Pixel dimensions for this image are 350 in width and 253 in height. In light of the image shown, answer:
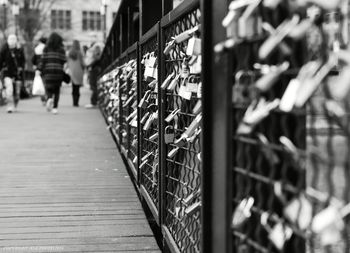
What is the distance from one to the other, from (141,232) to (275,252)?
2336mm

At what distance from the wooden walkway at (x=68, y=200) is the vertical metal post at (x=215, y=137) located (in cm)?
156

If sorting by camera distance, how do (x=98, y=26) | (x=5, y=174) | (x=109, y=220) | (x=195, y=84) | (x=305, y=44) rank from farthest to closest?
(x=98, y=26), (x=5, y=174), (x=109, y=220), (x=195, y=84), (x=305, y=44)

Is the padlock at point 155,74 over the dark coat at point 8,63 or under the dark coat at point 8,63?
under

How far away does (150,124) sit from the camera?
3.70 m

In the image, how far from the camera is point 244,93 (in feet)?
4.85

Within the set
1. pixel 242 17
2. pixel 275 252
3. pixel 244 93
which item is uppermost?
pixel 242 17

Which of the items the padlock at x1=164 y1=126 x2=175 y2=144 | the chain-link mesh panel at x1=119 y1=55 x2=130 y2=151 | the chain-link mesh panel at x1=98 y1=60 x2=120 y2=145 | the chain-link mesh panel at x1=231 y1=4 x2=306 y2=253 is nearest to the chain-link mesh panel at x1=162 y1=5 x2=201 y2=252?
the padlock at x1=164 y1=126 x2=175 y2=144

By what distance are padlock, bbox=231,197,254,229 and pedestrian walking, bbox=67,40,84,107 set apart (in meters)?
16.0

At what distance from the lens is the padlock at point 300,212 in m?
1.14

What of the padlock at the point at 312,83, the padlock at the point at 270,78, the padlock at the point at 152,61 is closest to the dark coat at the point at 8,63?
the padlock at the point at 152,61

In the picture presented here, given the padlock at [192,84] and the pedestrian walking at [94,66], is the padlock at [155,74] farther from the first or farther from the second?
the pedestrian walking at [94,66]

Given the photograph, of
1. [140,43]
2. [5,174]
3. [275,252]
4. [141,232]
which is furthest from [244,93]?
[5,174]

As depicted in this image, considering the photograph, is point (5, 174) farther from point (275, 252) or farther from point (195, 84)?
point (275, 252)

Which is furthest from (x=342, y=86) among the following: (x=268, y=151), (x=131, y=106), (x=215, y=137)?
(x=131, y=106)
